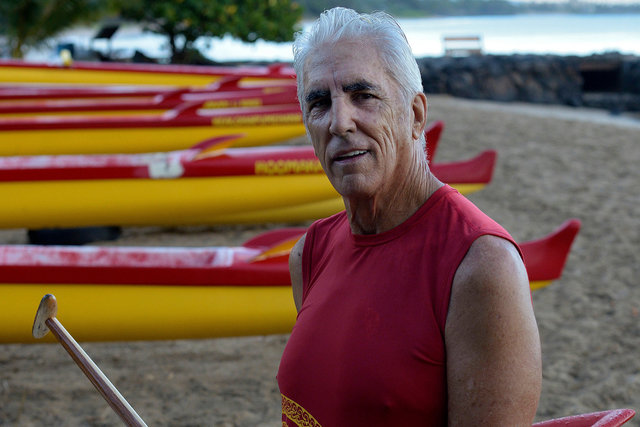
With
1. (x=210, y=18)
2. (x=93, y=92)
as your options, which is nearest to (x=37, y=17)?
(x=210, y=18)

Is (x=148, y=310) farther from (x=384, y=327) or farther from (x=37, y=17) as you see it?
(x=37, y=17)

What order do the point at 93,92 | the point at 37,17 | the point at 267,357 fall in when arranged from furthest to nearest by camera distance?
the point at 37,17
the point at 93,92
the point at 267,357

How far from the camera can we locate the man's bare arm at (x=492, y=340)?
83cm

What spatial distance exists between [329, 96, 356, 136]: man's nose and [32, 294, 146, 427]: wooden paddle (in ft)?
1.79

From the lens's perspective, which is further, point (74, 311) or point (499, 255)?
point (74, 311)

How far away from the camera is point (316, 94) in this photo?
99 cm

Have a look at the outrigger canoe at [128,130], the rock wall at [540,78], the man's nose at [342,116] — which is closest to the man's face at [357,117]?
the man's nose at [342,116]

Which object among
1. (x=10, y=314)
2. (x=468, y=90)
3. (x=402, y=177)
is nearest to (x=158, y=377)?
(x=10, y=314)

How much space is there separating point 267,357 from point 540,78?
10.9 metres

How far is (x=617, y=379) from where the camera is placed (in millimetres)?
2705

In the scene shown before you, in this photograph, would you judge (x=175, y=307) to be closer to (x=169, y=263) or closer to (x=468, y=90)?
(x=169, y=263)

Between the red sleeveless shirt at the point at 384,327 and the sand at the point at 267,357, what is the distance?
1.56m

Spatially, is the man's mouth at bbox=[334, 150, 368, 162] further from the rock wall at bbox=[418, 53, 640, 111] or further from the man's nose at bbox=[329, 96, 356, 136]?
the rock wall at bbox=[418, 53, 640, 111]

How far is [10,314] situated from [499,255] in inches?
85.2
